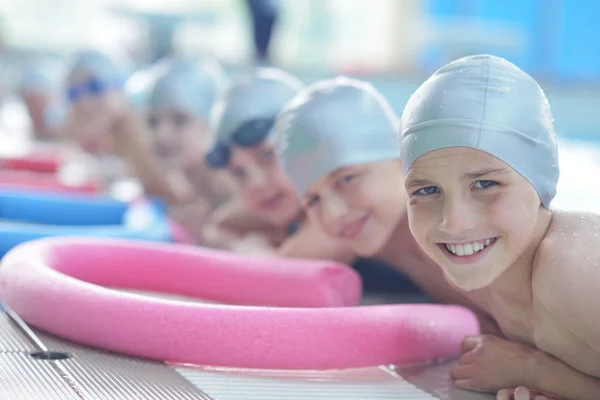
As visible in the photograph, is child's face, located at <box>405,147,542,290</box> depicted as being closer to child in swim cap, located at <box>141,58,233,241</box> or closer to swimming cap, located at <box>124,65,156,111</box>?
child in swim cap, located at <box>141,58,233,241</box>

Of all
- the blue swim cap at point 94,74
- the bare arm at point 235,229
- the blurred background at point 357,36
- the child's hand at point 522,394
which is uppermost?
the blurred background at point 357,36

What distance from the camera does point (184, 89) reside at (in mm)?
4117

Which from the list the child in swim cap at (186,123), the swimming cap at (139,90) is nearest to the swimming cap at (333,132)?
the child in swim cap at (186,123)

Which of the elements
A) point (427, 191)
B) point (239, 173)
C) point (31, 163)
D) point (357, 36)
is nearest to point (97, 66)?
point (31, 163)

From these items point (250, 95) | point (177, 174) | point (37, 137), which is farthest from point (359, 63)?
point (250, 95)

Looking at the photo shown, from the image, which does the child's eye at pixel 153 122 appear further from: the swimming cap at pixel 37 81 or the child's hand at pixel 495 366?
the swimming cap at pixel 37 81

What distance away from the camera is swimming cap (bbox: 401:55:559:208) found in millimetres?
1751

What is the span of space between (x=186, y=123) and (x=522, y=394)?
2697 millimetres

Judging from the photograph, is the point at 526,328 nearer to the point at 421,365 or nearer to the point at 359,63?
the point at 421,365

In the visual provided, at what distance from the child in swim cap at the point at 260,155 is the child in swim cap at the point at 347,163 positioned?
1.60 ft

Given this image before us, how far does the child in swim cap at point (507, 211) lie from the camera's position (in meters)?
1.75

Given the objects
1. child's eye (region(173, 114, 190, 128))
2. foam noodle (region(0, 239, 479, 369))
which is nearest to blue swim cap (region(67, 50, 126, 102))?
child's eye (region(173, 114, 190, 128))

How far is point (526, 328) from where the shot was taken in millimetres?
1954

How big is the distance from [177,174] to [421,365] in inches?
101
